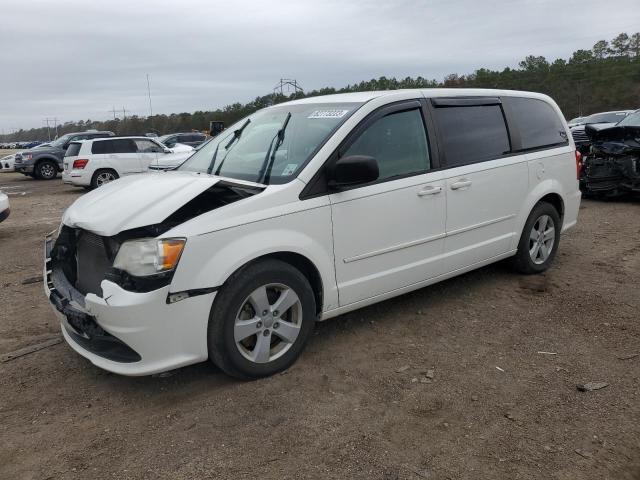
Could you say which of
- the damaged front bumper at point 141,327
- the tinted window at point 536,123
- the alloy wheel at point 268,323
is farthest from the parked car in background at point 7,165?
the alloy wheel at point 268,323

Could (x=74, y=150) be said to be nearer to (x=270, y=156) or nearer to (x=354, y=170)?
(x=270, y=156)

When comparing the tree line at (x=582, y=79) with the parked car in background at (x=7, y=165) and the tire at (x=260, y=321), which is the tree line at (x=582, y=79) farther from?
the tire at (x=260, y=321)

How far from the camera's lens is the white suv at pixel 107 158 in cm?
1538

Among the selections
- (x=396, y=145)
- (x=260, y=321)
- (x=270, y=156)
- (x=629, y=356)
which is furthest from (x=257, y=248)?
(x=629, y=356)

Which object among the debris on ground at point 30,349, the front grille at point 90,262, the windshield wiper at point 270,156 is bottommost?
the debris on ground at point 30,349

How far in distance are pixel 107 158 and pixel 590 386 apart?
49.3ft

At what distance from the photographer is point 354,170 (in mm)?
3496

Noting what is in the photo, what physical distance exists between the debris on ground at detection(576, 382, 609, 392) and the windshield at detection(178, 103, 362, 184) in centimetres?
226

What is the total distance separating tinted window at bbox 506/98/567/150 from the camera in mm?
5148

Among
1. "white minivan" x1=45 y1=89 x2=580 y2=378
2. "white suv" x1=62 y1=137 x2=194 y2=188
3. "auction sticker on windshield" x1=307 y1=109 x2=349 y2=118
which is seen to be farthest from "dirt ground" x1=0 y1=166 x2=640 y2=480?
"white suv" x1=62 y1=137 x2=194 y2=188

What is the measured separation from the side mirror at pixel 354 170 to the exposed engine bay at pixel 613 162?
7623 mm

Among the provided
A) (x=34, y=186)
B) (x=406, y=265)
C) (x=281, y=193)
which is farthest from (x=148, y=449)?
(x=34, y=186)

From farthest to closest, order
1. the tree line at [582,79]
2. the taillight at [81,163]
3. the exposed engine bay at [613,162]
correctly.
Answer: the tree line at [582,79] → the taillight at [81,163] → the exposed engine bay at [613,162]

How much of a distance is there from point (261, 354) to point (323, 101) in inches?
83.7
